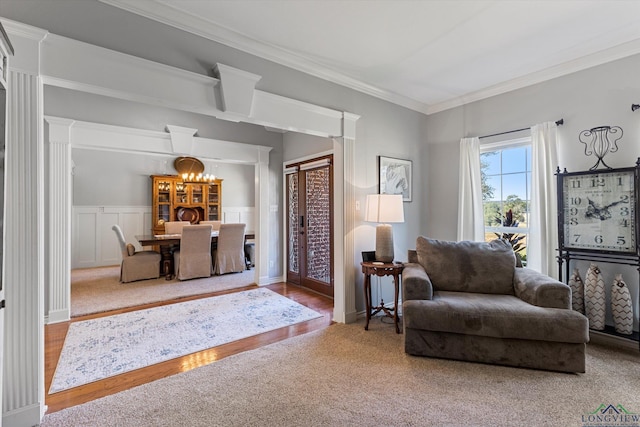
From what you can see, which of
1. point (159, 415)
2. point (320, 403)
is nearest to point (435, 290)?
point (320, 403)

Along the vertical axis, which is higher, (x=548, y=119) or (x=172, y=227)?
(x=548, y=119)

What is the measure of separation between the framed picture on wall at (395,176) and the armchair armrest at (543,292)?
66.0 inches

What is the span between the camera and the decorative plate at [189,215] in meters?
7.11

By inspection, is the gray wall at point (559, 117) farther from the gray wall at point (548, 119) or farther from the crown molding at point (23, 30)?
the crown molding at point (23, 30)

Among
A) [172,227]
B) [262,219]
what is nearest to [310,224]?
[262,219]

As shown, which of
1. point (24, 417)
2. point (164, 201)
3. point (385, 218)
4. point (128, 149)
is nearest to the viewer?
point (24, 417)

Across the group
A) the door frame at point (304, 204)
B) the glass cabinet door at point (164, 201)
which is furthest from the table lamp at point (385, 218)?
the glass cabinet door at point (164, 201)

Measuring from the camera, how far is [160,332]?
9.66 feet

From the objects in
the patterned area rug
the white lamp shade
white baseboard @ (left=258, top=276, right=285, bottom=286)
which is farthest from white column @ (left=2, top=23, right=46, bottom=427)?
white baseboard @ (left=258, top=276, right=285, bottom=286)

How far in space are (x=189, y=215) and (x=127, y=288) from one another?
288 cm

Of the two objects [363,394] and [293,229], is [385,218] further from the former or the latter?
[293,229]

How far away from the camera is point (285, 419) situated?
1.69 m

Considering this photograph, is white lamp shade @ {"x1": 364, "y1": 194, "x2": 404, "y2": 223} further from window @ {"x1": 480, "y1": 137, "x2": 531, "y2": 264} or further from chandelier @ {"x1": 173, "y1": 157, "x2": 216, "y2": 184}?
chandelier @ {"x1": 173, "y1": 157, "x2": 216, "y2": 184}

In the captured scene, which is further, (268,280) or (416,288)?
(268,280)
